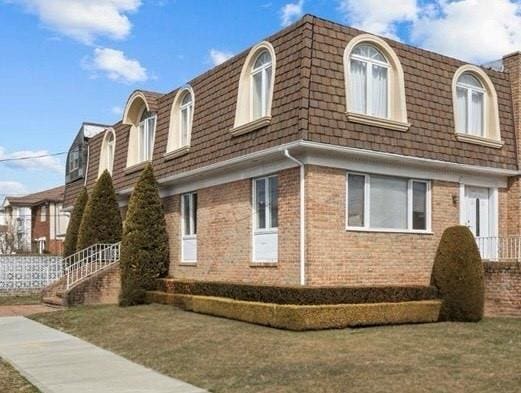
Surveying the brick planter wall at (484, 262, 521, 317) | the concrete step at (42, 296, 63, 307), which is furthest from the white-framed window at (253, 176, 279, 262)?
the concrete step at (42, 296, 63, 307)

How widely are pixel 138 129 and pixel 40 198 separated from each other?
41.5 metres

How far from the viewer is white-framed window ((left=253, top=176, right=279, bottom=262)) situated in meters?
15.3

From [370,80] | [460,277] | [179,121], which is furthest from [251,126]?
[460,277]

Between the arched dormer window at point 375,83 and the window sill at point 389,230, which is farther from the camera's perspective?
the arched dormer window at point 375,83

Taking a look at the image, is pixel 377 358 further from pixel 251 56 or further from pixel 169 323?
pixel 251 56

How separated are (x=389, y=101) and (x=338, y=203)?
121 inches

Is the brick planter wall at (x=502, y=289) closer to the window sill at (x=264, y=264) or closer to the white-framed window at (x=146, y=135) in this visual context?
the window sill at (x=264, y=264)

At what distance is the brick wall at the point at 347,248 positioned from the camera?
14062 millimetres

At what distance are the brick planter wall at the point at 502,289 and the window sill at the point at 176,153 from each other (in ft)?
29.1

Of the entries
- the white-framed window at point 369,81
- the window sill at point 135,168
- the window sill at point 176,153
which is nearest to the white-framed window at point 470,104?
the white-framed window at point 369,81

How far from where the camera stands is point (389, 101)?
1576 cm

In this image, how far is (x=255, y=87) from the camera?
16469 mm

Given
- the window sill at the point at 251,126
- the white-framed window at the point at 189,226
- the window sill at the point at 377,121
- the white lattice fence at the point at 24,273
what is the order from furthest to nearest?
1. the white lattice fence at the point at 24,273
2. the white-framed window at the point at 189,226
3. the window sill at the point at 251,126
4. the window sill at the point at 377,121

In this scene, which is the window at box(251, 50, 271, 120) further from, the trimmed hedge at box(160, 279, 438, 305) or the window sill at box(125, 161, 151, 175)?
the window sill at box(125, 161, 151, 175)
